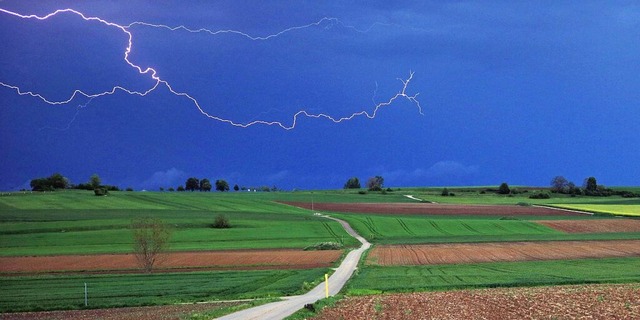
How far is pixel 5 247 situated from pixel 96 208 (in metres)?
38.9

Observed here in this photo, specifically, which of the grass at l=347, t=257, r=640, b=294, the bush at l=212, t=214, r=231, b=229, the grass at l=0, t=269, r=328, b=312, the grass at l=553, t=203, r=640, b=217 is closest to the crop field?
the grass at l=0, t=269, r=328, b=312

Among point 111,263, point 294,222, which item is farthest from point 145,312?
point 294,222

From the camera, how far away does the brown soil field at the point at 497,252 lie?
5741 cm

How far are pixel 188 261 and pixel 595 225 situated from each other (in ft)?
198

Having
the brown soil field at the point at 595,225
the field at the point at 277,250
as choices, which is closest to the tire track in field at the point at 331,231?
the field at the point at 277,250

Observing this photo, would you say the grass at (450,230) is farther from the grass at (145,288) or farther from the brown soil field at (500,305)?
the brown soil field at (500,305)

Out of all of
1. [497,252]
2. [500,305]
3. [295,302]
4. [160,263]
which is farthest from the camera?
[497,252]

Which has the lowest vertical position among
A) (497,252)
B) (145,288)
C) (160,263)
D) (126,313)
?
(126,313)

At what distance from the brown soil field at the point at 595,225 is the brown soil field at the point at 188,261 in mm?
40154

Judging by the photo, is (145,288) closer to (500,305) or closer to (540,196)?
(500,305)

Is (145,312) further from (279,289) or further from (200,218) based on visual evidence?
(200,218)

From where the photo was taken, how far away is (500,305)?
2828cm

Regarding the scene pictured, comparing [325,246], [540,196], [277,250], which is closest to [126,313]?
[277,250]

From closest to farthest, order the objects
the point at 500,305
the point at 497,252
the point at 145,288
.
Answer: the point at 500,305 < the point at 145,288 < the point at 497,252
